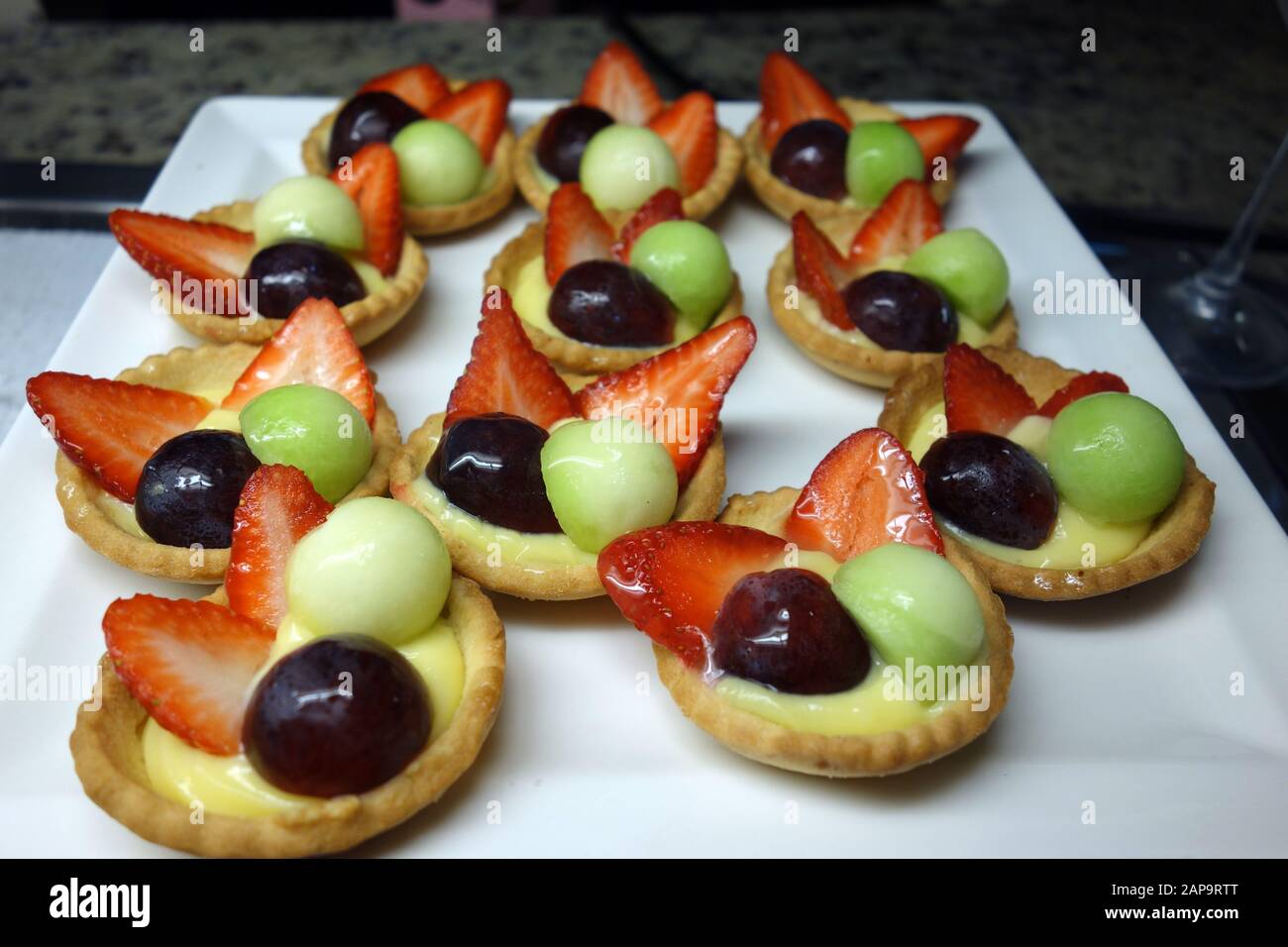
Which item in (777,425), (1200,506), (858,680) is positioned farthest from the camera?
(777,425)

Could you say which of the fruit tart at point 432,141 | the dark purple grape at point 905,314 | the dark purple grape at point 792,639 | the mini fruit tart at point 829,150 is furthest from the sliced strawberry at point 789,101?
the dark purple grape at point 792,639

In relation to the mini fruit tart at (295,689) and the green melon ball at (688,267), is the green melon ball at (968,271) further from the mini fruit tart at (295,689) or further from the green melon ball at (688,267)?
the mini fruit tart at (295,689)

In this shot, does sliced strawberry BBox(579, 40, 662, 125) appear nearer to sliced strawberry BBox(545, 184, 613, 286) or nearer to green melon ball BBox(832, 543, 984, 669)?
sliced strawberry BBox(545, 184, 613, 286)

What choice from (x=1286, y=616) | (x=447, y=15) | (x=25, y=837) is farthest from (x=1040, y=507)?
(x=447, y=15)

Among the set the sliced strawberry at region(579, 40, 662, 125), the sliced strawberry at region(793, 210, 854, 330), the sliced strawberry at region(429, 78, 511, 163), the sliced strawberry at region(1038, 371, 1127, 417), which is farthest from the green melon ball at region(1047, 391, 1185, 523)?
the sliced strawberry at region(429, 78, 511, 163)

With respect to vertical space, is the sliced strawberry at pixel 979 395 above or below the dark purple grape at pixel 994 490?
above
